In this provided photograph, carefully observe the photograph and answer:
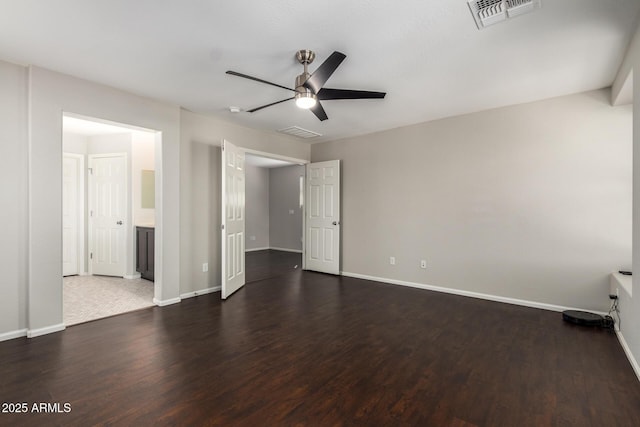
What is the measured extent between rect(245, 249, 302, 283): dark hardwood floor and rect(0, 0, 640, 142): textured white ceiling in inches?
127

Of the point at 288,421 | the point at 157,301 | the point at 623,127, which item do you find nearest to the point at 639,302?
the point at 623,127

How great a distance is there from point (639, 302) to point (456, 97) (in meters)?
2.59

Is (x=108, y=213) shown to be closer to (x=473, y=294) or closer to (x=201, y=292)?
(x=201, y=292)

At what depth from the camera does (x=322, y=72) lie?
2363 millimetres

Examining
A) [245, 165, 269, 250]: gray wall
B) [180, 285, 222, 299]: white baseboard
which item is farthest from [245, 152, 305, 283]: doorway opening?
[180, 285, 222, 299]: white baseboard

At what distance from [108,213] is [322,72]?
5097 mm

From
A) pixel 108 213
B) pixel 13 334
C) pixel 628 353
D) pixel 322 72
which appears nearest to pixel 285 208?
pixel 108 213

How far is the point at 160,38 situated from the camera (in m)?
2.38

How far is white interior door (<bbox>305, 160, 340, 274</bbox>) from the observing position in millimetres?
5641

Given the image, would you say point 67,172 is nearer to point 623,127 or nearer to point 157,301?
point 157,301

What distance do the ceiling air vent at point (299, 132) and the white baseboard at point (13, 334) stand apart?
3983 millimetres

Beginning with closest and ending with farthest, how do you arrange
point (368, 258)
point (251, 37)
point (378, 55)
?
point (251, 37) < point (378, 55) < point (368, 258)

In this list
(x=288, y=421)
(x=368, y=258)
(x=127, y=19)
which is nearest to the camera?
(x=288, y=421)

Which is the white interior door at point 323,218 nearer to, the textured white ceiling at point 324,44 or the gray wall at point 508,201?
the gray wall at point 508,201
